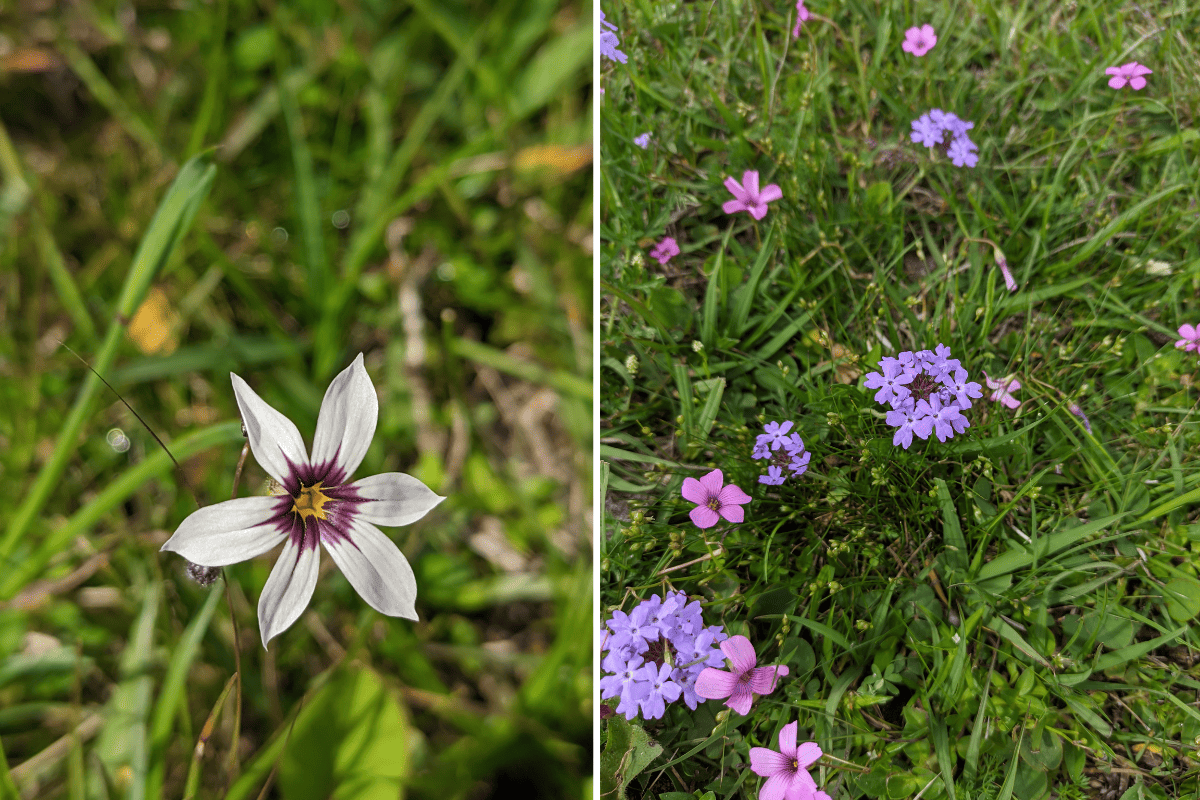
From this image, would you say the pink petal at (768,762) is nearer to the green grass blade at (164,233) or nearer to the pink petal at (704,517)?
the pink petal at (704,517)

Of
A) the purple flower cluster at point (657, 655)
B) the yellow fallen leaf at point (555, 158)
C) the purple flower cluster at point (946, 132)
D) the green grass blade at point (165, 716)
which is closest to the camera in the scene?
the purple flower cluster at point (657, 655)

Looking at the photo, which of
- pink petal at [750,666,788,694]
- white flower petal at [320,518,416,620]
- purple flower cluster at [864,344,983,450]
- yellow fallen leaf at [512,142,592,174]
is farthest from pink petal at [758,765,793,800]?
yellow fallen leaf at [512,142,592,174]

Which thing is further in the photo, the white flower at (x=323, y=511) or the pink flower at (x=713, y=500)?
the pink flower at (x=713, y=500)

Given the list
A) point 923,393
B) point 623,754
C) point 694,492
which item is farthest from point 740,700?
point 923,393

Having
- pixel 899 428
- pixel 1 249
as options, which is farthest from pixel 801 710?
pixel 1 249

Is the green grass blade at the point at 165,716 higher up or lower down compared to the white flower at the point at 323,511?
lower down

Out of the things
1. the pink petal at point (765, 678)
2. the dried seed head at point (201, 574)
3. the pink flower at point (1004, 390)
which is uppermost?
the dried seed head at point (201, 574)

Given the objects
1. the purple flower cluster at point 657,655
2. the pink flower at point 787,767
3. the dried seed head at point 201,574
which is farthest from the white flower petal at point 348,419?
the pink flower at point 787,767

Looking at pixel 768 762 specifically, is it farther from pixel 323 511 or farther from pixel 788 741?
pixel 323 511
